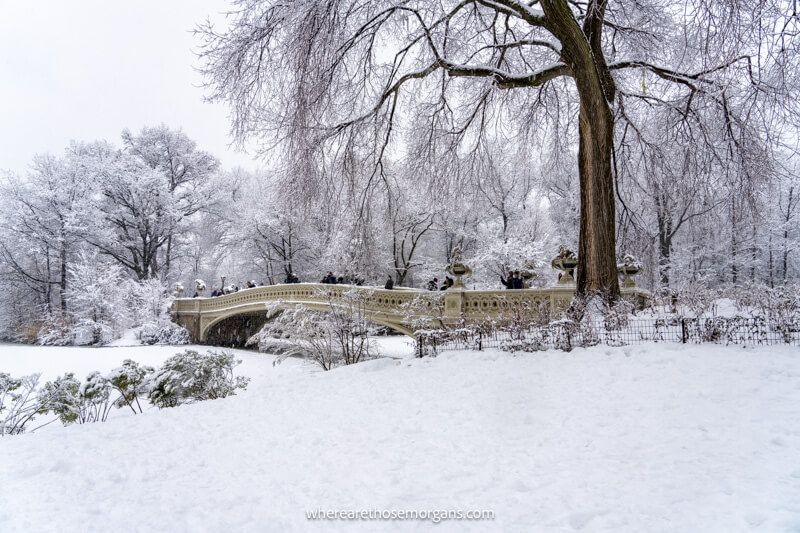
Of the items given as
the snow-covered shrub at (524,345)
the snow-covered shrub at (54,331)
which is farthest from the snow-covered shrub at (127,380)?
the snow-covered shrub at (54,331)

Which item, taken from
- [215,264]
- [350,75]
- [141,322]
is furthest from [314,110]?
[215,264]

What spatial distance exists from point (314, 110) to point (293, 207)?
2334 millimetres

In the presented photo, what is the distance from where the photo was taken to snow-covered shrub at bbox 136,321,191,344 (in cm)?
2286

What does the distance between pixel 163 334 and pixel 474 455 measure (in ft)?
77.1

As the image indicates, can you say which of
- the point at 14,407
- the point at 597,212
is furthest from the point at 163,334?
the point at 597,212

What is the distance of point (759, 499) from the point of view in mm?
2625

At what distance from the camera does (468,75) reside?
9.53 m

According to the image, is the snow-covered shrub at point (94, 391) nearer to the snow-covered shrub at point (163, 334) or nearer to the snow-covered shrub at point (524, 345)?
the snow-covered shrub at point (524, 345)

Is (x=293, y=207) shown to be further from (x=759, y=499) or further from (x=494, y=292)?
(x=759, y=499)

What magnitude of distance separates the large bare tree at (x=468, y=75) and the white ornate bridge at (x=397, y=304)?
6.24 ft

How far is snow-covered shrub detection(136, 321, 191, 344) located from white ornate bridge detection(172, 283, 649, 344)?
74 centimetres

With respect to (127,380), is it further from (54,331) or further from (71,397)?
(54,331)

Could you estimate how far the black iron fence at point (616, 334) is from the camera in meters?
6.14

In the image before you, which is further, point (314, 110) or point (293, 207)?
point (293, 207)
